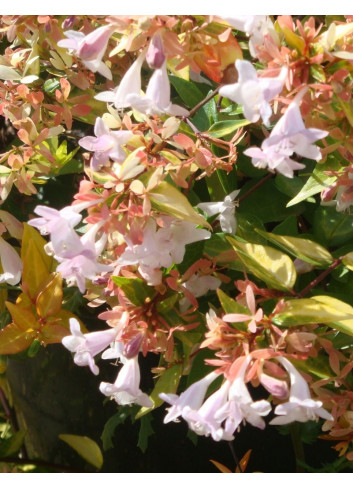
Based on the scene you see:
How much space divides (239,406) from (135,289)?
13 cm

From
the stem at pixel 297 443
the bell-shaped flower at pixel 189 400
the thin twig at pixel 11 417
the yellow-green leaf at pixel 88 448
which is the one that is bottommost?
the thin twig at pixel 11 417

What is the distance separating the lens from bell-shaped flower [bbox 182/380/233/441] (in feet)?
1.36

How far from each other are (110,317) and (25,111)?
21cm

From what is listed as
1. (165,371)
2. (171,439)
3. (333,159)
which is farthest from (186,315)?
(171,439)

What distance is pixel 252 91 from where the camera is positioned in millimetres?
382

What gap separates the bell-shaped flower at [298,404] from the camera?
415 millimetres

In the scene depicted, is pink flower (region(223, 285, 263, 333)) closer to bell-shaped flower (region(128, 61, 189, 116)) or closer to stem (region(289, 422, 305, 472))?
bell-shaped flower (region(128, 61, 189, 116))

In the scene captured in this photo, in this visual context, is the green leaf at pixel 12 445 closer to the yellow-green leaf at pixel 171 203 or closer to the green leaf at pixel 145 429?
the green leaf at pixel 145 429

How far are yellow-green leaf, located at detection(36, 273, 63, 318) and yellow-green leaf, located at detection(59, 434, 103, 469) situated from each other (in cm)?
25

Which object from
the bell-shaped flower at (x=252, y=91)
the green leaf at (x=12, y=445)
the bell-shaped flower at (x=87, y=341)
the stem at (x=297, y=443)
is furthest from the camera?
the green leaf at (x=12, y=445)

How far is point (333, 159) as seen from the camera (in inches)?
19.7

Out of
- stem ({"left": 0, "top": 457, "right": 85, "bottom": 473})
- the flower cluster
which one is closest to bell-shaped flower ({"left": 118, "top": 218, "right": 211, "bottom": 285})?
the flower cluster

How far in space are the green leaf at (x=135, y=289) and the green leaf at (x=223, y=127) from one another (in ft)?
0.42

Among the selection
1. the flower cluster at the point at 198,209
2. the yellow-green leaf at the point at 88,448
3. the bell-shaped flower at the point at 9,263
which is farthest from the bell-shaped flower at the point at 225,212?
the yellow-green leaf at the point at 88,448
